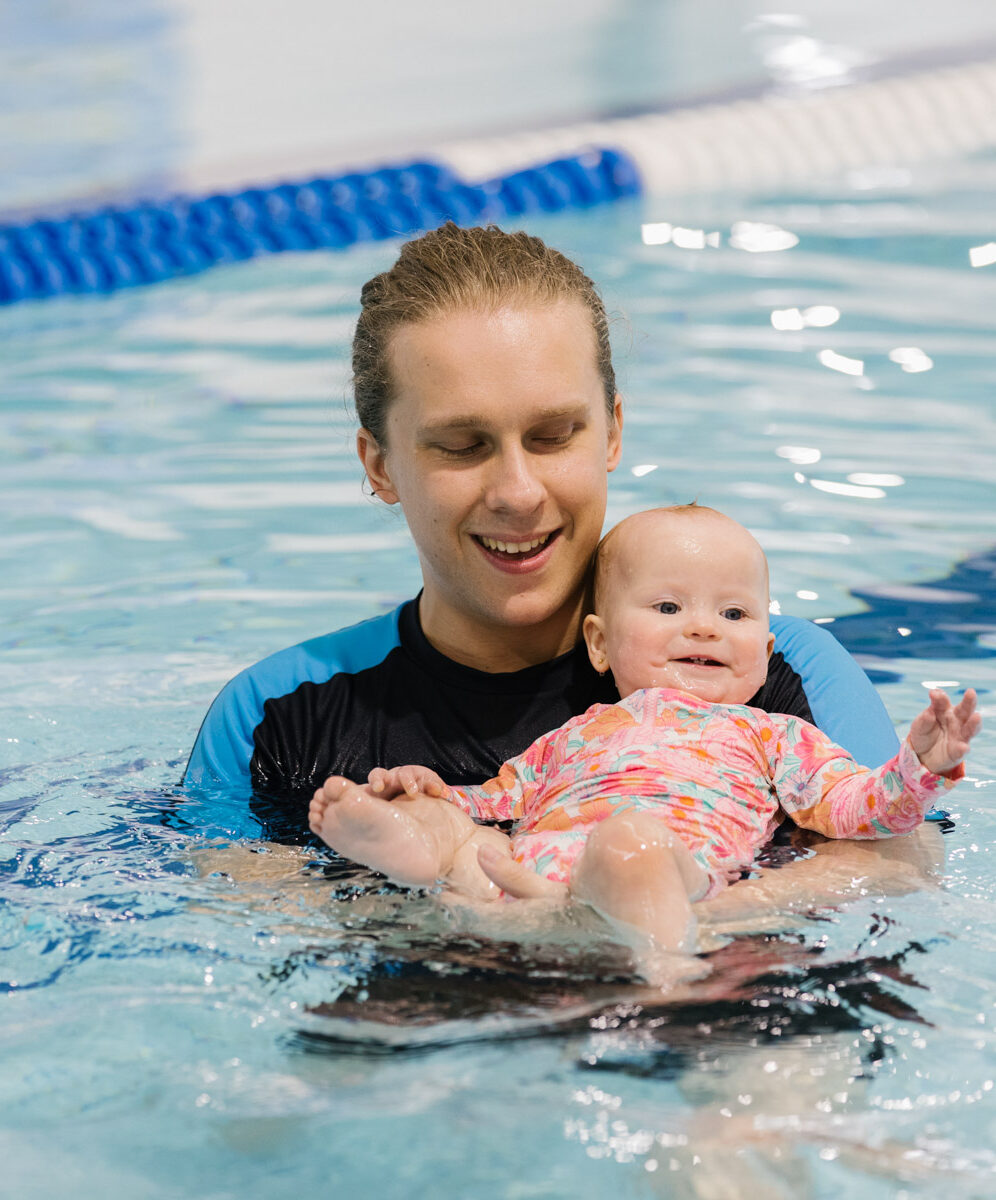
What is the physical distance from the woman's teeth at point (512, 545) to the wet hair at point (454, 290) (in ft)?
1.11

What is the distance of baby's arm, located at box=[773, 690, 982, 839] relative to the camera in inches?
93.5

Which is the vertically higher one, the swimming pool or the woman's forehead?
the woman's forehead

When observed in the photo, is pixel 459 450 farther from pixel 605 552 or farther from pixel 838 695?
pixel 838 695

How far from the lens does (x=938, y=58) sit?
1193 cm

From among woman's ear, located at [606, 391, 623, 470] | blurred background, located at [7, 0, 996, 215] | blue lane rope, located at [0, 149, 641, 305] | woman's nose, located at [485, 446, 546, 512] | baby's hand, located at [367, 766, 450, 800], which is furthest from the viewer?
blurred background, located at [7, 0, 996, 215]

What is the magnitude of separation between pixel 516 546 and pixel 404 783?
0.50 m

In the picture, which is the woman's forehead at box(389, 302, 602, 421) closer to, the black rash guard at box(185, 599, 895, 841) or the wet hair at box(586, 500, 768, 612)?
the wet hair at box(586, 500, 768, 612)

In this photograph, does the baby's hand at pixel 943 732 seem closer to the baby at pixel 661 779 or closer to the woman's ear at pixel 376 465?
the baby at pixel 661 779

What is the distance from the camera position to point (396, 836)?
2.49 meters

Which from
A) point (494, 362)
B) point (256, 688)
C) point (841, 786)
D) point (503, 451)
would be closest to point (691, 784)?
point (841, 786)

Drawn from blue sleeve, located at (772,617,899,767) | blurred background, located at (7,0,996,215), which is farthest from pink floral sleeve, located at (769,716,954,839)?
blurred background, located at (7,0,996,215)

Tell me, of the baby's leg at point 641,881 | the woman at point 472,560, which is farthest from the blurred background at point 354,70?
the baby's leg at point 641,881

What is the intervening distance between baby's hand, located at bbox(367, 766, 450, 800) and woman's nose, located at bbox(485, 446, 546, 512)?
0.48m

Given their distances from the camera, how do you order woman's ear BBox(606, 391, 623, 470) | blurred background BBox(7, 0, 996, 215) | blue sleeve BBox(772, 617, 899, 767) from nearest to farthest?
blue sleeve BBox(772, 617, 899, 767) → woman's ear BBox(606, 391, 623, 470) → blurred background BBox(7, 0, 996, 215)
